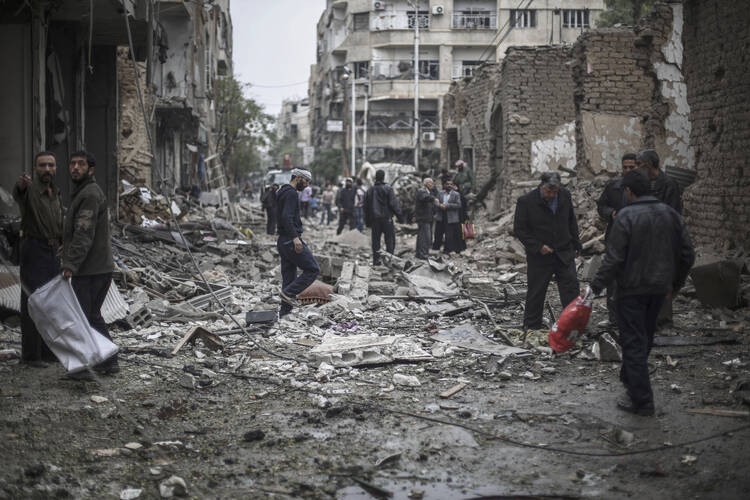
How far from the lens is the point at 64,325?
5.57 m

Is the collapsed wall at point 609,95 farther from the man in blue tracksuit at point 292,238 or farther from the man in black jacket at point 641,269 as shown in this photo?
the man in black jacket at point 641,269

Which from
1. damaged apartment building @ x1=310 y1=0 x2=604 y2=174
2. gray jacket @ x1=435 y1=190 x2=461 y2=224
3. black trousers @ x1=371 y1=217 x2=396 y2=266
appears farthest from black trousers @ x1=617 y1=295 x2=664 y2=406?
damaged apartment building @ x1=310 y1=0 x2=604 y2=174

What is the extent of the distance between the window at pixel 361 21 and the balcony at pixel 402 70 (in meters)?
3.50

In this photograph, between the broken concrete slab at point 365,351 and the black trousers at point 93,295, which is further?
the broken concrete slab at point 365,351

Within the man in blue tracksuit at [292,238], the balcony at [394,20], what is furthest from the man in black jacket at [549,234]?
the balcony at [394,20]

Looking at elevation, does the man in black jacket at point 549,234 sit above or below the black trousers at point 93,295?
above

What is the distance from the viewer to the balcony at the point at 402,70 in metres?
53.8

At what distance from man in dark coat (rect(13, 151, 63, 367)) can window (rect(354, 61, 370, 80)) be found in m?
50.8

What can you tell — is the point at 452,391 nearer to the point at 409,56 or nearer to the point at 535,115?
the point at 535,115

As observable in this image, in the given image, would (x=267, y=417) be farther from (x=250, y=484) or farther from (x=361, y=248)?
(x=361, y=248)

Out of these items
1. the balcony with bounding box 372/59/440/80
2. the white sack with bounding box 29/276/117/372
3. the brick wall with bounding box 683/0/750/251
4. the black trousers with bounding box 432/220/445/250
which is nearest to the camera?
the white sack with bounding box 29/276/117/372

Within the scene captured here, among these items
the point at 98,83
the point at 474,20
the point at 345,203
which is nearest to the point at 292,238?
the point at 98,83

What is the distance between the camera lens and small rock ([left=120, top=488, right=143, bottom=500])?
3812 millimetres

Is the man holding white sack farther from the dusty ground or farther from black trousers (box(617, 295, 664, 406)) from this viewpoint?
black trousers (box(617, 295, 664, 406))
